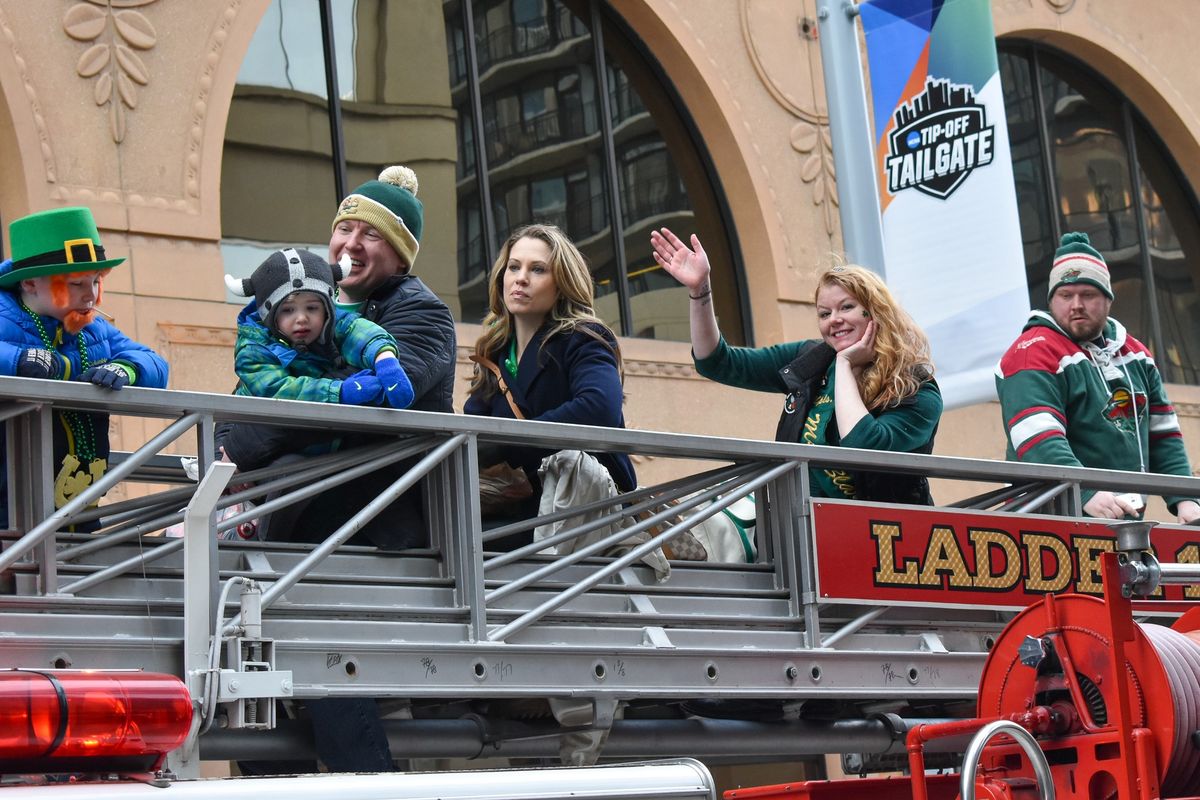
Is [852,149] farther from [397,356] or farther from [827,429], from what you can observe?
[397,356]

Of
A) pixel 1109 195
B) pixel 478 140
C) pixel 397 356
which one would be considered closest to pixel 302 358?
pixel 397 356

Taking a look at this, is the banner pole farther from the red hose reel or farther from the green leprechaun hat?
the green leprechaun hat

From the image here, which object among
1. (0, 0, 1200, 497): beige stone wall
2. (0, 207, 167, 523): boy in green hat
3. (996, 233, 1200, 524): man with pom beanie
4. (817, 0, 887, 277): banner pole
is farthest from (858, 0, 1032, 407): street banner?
(0, 207, 167, 523): boy in green hat

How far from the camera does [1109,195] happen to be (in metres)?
17.3

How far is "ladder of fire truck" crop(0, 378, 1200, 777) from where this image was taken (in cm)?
A: 486

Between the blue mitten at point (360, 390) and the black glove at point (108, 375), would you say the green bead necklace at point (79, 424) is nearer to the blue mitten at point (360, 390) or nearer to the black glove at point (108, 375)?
the black glove at point (108, 375)

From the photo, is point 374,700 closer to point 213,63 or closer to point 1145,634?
point 1145,634

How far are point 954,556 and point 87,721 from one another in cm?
419

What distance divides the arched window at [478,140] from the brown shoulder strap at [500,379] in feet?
18.5

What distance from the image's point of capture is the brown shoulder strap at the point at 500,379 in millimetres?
6348

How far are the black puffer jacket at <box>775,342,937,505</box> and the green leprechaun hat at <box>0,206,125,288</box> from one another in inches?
110

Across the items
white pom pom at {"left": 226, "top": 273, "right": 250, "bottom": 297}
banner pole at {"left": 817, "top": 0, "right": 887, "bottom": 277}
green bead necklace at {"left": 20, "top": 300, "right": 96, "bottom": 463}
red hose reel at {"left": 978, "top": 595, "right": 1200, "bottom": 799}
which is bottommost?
red hose reel at {"left": 978, "top": 595, "right": 1200, "bottom": 799}

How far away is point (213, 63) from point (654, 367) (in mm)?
3964

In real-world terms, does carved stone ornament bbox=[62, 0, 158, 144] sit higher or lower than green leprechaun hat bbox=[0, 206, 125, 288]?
higher
